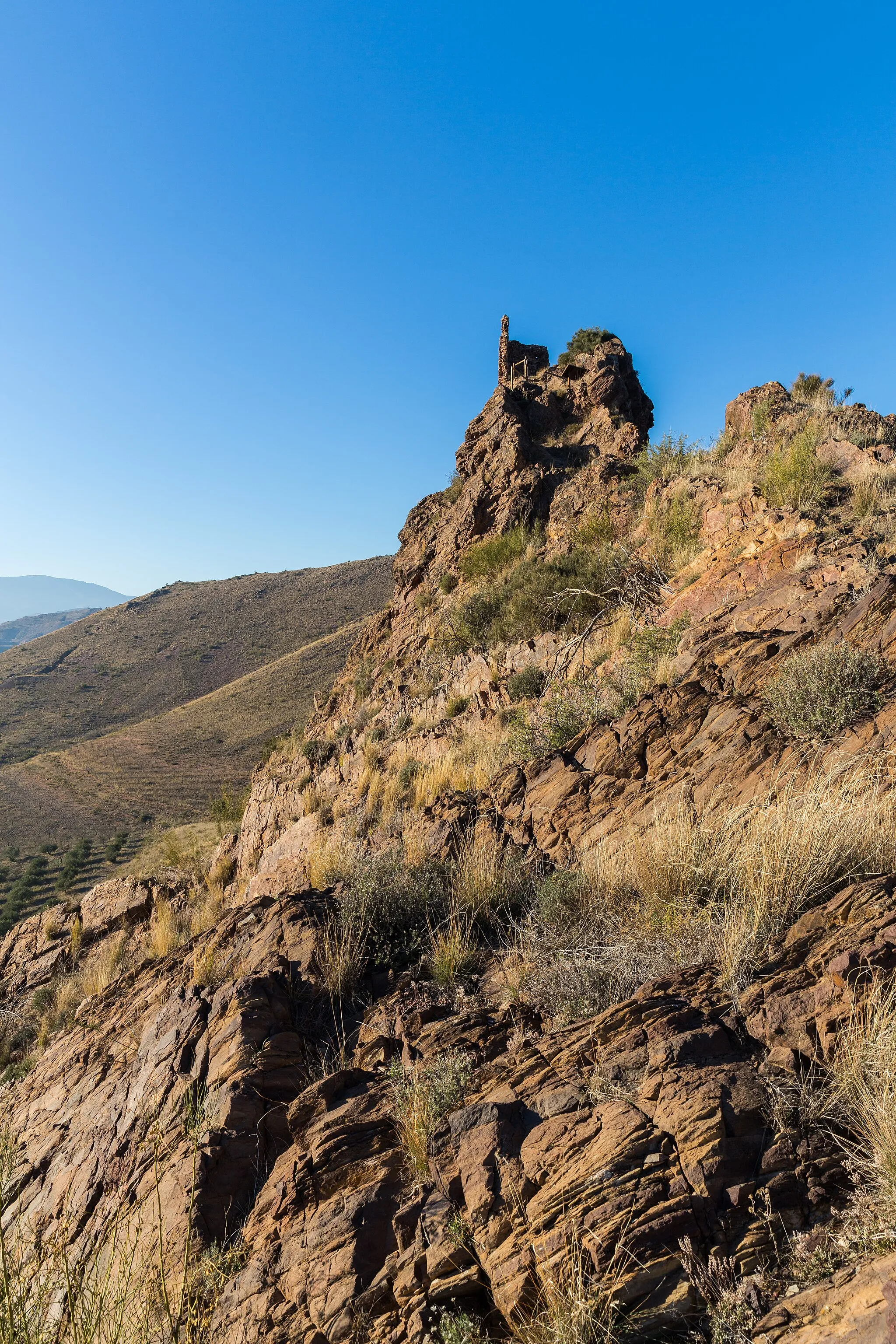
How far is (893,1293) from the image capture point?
1.70 metres

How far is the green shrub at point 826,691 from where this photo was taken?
4.80 m

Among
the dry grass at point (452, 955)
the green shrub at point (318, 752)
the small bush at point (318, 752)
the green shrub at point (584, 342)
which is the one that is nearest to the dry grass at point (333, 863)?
the dry grass at point (452, 955)

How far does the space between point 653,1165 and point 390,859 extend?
343cm

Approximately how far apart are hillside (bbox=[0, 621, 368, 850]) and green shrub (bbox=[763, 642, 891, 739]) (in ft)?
79.5

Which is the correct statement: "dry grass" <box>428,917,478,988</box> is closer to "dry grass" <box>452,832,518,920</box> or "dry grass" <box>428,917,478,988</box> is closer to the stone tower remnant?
"dry grass" <box>452,832,518,920</box>

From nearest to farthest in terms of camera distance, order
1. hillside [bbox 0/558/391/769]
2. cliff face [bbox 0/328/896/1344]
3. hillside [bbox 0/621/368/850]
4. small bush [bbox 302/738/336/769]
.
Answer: cliff face [bbox 0/328/896/1344], small bush [bbox 302/738/336/769], hillside [bbox 0/621/368/850], hillside [bbox 0/558/391/769]

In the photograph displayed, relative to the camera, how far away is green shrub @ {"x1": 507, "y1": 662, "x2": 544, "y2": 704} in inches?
380

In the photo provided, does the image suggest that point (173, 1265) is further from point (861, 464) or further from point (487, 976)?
point (861, 464)

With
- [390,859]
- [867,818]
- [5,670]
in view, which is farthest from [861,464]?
[5,670]

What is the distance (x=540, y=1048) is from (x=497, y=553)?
1277 centimetres

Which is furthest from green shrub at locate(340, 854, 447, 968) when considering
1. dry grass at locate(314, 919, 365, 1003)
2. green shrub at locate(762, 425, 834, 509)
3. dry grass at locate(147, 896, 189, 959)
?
green shrub at locate(762, 425, 834, 509)

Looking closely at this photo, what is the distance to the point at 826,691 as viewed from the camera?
4.91 m

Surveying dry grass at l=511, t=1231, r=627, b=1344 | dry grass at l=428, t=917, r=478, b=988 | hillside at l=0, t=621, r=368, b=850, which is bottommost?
hillside at l=0, t=621, r=368, b=850

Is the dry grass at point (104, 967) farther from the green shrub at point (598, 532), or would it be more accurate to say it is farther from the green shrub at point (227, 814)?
the green shrub at point (598, 532)
